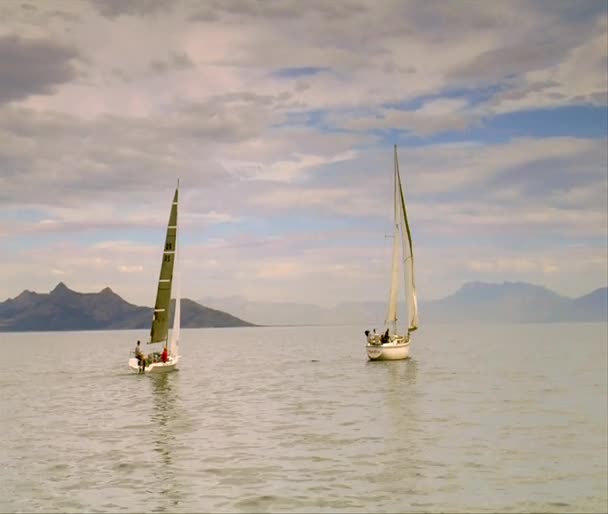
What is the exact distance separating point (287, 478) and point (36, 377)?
73.6 m

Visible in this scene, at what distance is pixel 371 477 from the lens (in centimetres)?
2714

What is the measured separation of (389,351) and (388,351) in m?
0.14

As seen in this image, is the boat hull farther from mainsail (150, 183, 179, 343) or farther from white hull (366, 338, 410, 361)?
mainsail (150, 183, 179, 343)

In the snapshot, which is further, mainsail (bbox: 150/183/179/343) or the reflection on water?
mainsail (bbox: 150/183/179/343)

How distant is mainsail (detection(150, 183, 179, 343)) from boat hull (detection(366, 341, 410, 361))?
25.4 meters

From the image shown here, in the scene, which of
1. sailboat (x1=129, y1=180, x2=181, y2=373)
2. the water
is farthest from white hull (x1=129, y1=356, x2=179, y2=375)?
the water

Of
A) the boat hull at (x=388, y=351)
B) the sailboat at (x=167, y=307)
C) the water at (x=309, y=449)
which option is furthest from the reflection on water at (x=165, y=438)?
the boat hull at (x=388, y=351)

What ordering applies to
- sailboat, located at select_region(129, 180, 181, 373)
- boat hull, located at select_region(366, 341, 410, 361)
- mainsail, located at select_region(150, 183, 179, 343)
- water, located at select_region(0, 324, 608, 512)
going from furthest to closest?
boat hull, located at select_region(366, 341, 410, 361)
mainsail, located at select_region(150, 183, 179, 343)
sailboat, located at select_region(129, 180, 181, 373)
water, located at select_region(0, 324, 608, 512)

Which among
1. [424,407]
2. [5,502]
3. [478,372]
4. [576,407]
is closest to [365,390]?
[424,407]

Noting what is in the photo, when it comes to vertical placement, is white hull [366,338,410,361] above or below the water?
above

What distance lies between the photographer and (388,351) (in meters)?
89.1

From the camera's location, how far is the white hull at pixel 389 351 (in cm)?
8850

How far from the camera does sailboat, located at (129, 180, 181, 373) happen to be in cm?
Result: 7781

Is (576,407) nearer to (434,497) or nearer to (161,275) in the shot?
(434,497)
